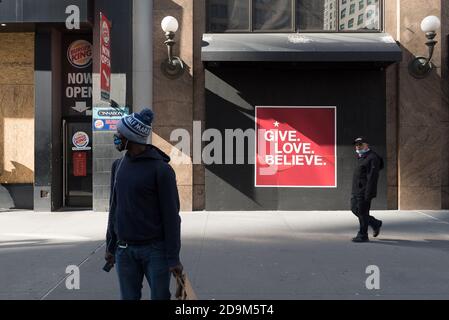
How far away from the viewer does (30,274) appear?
6012 millimetres

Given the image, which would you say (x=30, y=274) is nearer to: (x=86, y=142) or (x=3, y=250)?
(x=3, y=250)

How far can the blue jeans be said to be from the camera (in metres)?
3.24

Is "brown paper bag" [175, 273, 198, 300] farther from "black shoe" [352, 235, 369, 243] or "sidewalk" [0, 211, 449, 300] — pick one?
"black shoe" [352, 235, 369, 243]

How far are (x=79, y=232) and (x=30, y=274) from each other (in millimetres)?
2988

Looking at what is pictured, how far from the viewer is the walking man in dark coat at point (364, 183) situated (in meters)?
7.73

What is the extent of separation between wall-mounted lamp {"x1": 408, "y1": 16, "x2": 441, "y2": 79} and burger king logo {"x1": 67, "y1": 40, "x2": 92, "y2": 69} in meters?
8.39

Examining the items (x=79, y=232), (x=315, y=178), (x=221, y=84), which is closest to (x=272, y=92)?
(x=221, y=84)

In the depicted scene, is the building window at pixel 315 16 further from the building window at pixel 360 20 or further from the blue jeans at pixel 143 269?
the blue jeans at pixel 143 269

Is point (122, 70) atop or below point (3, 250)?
atop

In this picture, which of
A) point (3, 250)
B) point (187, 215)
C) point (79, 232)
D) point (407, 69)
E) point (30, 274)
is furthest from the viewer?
point (407, 69)

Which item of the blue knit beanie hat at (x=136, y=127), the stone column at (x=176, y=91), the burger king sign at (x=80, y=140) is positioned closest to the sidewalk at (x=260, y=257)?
the stone column at (x=176, y=91)

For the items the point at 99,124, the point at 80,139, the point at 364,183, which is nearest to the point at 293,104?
the point at 364,183

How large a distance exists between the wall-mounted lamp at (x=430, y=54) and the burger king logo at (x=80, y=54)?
27.5 ft

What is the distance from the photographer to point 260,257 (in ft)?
22.7
